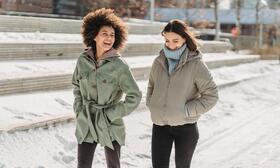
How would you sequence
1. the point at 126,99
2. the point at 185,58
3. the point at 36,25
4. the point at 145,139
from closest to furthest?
the point at 126,99
the point at 185,58
the point at 145,139
the point at 36,25

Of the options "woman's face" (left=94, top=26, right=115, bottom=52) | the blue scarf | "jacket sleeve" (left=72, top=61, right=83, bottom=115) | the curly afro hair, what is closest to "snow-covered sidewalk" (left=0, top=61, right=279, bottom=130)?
"jacket sleeve" (left=72, top=61, right=83, bottom=115)

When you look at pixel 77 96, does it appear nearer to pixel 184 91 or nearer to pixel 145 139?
pixel 184 91

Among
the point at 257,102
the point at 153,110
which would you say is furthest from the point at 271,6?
the point at 153,110

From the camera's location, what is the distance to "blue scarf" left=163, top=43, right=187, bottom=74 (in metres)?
3.87

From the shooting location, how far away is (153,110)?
13.1 feet

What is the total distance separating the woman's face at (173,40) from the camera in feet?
12.6

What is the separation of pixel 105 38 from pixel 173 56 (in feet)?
1.75

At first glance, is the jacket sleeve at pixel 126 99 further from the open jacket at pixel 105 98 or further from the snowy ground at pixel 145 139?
the snowy ground at pixel 145 139

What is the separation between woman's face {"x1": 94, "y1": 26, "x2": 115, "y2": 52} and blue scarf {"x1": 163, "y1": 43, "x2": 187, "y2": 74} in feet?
1.40

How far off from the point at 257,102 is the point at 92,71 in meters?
8.24

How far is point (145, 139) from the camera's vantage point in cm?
726

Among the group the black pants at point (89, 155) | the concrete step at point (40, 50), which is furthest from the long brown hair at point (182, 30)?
the concrete step at point (40, 50)

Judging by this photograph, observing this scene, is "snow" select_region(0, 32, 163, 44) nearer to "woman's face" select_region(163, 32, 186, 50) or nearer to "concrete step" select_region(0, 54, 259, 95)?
"concrete step" select_region(0, 54, 259, 95)

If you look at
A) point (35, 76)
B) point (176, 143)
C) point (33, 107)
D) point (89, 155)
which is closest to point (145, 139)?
point (33, 107)
